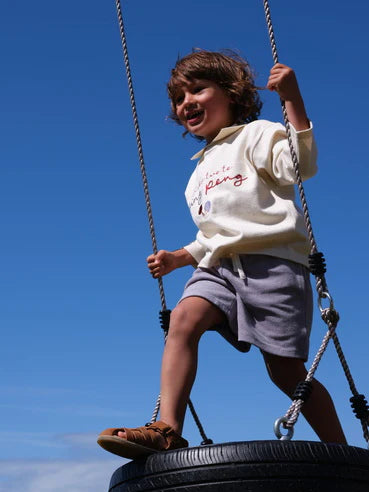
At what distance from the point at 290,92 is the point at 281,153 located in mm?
240

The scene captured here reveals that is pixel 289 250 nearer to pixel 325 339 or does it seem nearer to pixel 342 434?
pixel 325 339

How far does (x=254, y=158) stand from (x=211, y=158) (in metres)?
0.23

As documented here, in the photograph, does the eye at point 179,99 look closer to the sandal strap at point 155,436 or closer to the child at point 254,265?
the child at point 254,265

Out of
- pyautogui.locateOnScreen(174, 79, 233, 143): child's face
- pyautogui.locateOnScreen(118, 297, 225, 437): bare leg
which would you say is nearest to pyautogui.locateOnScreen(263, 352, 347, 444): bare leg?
pyautogui.locateOnScreen(118, 297, 225, 437): bare leg

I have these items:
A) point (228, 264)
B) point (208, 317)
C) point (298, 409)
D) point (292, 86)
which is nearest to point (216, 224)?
point (228, 264)

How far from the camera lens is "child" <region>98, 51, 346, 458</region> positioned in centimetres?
288

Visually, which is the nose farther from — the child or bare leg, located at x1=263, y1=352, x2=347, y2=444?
bare leg, located at x1=263, y1=352, x2=347, y2=444

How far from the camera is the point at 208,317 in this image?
2.93 metres

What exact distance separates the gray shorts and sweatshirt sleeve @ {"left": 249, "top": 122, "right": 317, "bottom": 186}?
0.34 metres

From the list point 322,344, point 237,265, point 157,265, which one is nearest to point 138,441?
point 322,344

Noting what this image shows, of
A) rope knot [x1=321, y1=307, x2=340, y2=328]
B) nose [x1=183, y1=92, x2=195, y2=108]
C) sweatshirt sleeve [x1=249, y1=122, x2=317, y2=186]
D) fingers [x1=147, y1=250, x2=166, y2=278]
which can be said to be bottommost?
rope knot [x1=321, y1=307, x2=340, y2=328]

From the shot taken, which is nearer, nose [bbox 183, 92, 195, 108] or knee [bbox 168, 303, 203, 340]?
knee [bbox 168, 303, 203, 340]

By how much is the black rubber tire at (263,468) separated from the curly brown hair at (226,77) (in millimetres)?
1621

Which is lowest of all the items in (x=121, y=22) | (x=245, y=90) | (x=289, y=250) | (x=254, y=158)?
(x=289, y=250)
